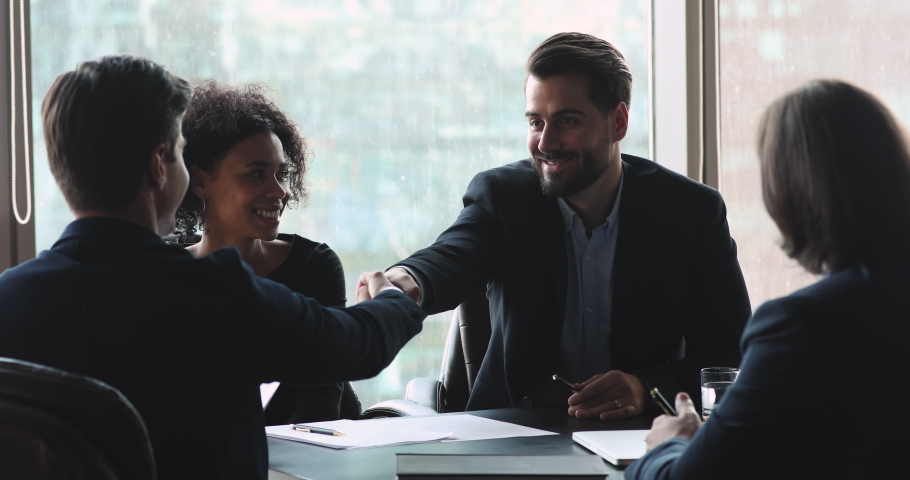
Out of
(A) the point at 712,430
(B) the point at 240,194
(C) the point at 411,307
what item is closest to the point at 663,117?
(B) the point at 240,194

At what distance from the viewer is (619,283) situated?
2.15 metres

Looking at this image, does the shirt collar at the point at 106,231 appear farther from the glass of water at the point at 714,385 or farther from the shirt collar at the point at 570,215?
the shirt collar at the point at 570,215

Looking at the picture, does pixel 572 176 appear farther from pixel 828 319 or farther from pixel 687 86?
pixel 828 319

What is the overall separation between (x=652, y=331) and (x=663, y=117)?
137 centimetres

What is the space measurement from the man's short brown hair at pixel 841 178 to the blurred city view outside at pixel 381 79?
7.04ft

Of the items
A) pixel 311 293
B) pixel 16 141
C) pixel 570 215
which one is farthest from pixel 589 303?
pixel 16 141

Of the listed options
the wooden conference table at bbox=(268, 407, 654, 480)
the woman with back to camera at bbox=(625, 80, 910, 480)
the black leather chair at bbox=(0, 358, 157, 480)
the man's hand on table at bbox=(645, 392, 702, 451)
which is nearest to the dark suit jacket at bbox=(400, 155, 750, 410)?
the wooden conference table at bbox=(268, 407, 654, 480)

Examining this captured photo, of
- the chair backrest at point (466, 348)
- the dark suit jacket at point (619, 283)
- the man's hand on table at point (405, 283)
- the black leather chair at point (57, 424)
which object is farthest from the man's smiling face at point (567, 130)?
the black leather chair at point (57, 424)

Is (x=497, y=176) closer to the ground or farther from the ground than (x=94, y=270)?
farther from the ground

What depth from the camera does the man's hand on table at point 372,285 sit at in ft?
5.72

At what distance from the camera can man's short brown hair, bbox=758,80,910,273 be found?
3.36 feet

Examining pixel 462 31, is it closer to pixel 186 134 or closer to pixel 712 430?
pixel 186 134

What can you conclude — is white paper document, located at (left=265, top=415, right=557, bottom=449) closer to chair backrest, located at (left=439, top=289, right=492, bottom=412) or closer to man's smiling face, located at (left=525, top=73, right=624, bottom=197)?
chair backrest, located at (left=439, top=289, right=492, bottom=412)

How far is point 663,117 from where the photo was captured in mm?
3285
